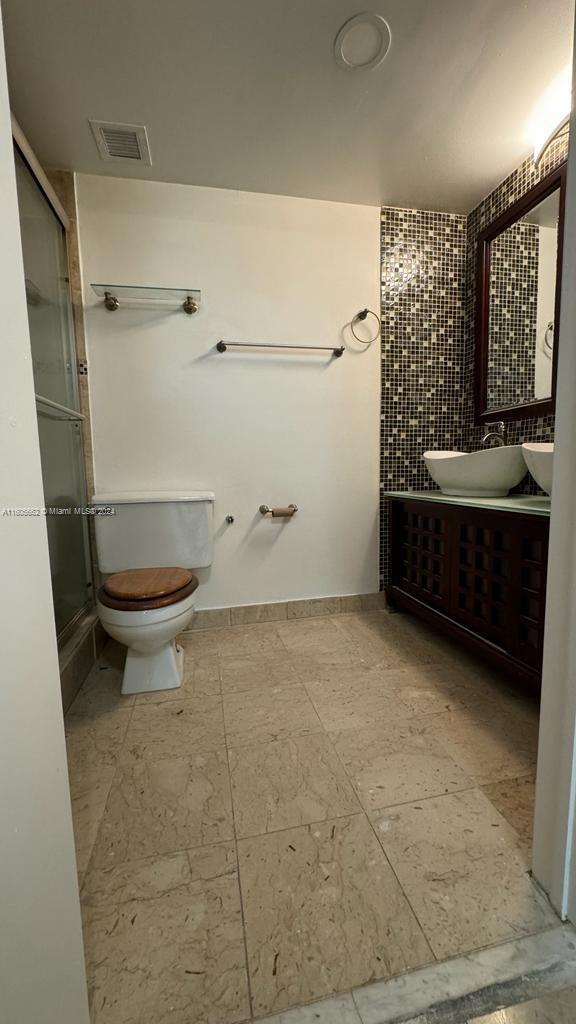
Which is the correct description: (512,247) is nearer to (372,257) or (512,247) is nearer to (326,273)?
(372,257)

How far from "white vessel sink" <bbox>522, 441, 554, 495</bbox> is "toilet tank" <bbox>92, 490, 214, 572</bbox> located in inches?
50.9

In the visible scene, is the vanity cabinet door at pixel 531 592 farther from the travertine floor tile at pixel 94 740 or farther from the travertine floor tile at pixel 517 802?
the travertine floor tile at pixel 94 740

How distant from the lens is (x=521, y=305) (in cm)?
179

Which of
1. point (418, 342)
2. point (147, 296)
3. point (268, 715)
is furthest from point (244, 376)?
point (268, 715)

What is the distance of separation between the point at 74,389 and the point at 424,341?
5.99 ft

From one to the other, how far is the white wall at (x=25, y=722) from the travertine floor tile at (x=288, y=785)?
1.63ft

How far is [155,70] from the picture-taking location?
1.28m

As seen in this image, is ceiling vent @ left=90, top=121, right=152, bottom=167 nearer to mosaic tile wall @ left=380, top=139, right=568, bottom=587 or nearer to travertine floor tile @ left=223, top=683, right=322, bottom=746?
mosaic tile wall @ left=380, top=139, right=568, bottom=587

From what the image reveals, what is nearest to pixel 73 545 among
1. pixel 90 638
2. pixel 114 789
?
pixel 90 638

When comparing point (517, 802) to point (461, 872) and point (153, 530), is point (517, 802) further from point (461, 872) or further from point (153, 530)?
point (153, 530)

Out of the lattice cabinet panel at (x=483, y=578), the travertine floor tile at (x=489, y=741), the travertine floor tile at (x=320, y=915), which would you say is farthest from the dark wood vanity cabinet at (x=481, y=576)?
the travertine floor tile at (x=320, y=915)

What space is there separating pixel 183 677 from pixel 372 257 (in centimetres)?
224

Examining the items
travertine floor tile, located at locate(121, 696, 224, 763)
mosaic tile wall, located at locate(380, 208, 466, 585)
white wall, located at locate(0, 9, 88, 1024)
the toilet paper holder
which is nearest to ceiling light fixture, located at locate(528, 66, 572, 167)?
mosaic tile wall, located at locate(380, 208, 466, 585)

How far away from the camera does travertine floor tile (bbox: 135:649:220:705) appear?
1448mm
